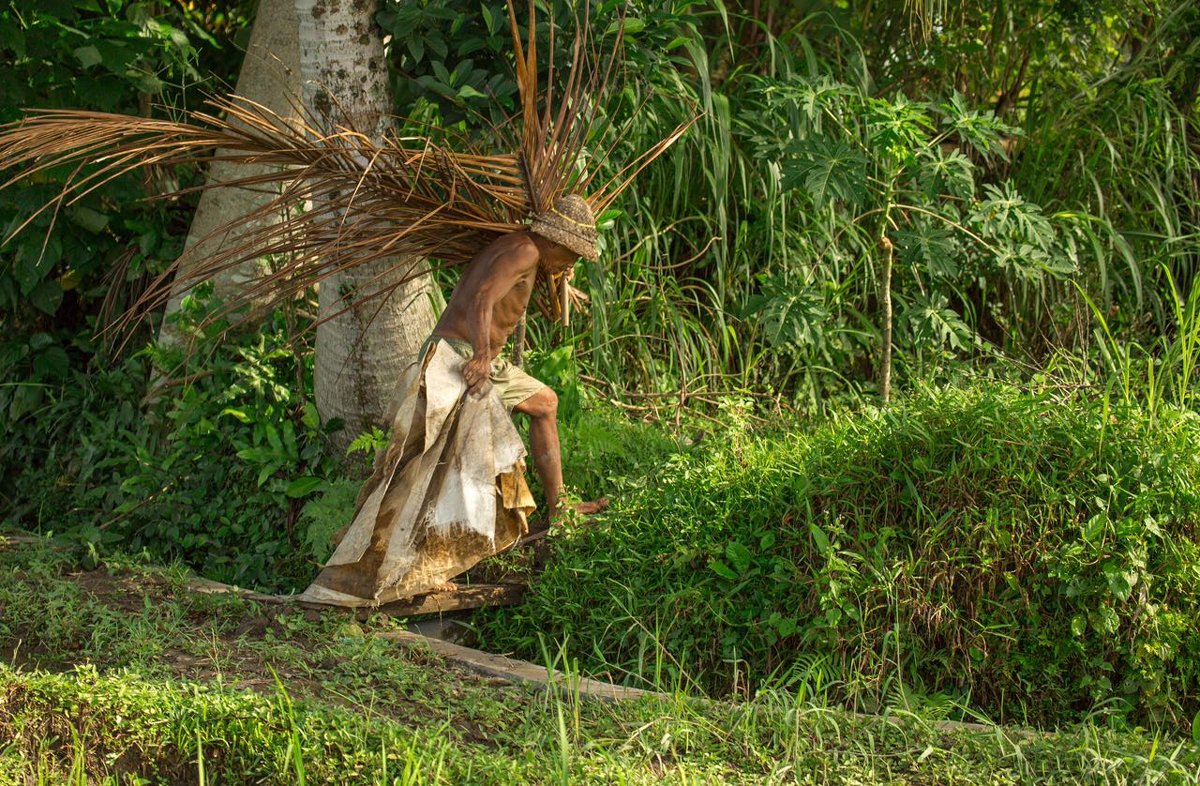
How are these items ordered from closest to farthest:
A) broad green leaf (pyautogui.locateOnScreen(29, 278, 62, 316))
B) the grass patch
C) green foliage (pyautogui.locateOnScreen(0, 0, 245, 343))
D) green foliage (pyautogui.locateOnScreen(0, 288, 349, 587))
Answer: the grass patch
green foliage (pyautogui.locateOnScreen(0, 288, 349, 587))
green foliage (pyautogui.locateOnScreen(0, 0, 245, 343))
broad green leaf (pyautogui.locateOnScreen(29, 278, 62, 316))

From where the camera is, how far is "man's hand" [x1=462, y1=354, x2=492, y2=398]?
4.02 m

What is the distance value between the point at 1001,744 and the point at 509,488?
1871mm

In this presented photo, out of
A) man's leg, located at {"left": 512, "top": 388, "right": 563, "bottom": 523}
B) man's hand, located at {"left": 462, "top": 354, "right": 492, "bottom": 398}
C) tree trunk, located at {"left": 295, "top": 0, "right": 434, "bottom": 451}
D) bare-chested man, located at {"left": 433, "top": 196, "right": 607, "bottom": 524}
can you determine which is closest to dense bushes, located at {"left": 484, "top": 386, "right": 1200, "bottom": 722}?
man's leg, located at {"left": 512, "top": 388, "right": 563, "bottom": 523}

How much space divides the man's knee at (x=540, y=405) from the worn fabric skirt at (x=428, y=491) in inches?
5.4

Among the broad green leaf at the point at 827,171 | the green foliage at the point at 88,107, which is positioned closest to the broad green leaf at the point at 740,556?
the broad green leaf at the point at 827,171

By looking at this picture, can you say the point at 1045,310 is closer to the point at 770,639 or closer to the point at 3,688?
the point at 770,639

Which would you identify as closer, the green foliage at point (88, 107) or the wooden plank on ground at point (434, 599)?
the wooden plank on ground at point (434, 599)

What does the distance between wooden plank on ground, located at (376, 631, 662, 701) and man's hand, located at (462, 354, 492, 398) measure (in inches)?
33.6

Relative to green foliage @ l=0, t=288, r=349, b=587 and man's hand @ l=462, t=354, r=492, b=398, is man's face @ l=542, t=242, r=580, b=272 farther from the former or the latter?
green foliage @ l=0, t=288, r=349, b=587

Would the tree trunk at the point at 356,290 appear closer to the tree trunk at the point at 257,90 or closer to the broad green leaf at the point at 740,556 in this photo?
the tree trunk at the point at 257,90

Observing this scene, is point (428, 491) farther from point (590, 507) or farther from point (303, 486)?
point (303, 486)

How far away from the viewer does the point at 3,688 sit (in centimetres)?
340

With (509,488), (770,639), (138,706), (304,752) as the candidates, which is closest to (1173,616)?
(770,639)

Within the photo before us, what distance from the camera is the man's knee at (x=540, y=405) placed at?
4285 millimetres
